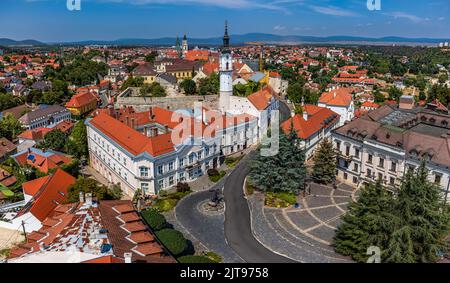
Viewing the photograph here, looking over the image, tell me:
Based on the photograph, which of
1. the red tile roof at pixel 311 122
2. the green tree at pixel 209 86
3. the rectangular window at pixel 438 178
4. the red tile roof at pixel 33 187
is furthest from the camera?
the green tree at pixel 209 86

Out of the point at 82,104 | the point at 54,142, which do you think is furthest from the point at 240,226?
the point at 82,104

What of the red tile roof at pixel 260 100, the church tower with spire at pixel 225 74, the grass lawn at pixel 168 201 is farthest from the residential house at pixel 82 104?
the grass lawn at pixel 168 201

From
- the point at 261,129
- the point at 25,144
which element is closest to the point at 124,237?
the point at 261,129

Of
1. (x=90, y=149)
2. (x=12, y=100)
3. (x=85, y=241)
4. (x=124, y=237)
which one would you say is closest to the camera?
(x=85, y=241)

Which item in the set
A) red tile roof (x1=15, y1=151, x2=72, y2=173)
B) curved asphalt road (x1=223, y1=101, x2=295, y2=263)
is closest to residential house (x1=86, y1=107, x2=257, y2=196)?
curved asphalt road (x1=223, y1=101, x2=295, y2=263)

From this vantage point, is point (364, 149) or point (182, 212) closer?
point (182, 212)

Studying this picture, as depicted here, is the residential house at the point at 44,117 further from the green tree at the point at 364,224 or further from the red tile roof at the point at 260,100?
the green tree at the point at 364,224
